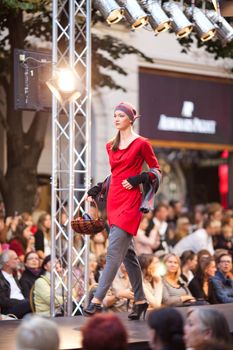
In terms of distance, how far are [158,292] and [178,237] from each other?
4.64m

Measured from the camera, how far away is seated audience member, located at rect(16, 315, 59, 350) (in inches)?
189

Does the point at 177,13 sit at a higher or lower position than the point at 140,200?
higher

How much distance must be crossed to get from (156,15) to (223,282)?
317 cm

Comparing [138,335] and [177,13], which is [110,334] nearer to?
[138,335]

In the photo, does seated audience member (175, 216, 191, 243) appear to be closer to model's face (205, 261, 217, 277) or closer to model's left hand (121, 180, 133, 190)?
model's face (205, 261, 217, 277)

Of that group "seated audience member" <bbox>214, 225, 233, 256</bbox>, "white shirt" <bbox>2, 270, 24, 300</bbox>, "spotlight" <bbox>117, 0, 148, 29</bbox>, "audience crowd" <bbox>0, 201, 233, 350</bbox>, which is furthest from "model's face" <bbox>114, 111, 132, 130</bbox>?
"seated audience member" <bbox>214, 225, 233, 256</bbox>

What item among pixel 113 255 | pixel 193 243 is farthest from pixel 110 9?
pixel 193 243

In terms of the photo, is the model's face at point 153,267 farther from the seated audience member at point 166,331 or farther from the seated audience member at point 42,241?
the seated audience member at point 166,331

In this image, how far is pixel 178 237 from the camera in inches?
598

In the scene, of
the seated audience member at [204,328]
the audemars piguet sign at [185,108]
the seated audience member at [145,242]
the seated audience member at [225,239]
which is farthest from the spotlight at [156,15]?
the audemars piguet sign at [185,108]

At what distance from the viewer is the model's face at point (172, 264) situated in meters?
11.0

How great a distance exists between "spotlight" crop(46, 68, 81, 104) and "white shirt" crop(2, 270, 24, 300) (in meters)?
2.28

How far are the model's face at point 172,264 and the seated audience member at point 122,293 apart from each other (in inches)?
23.9

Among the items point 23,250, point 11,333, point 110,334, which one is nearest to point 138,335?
point 11,333
